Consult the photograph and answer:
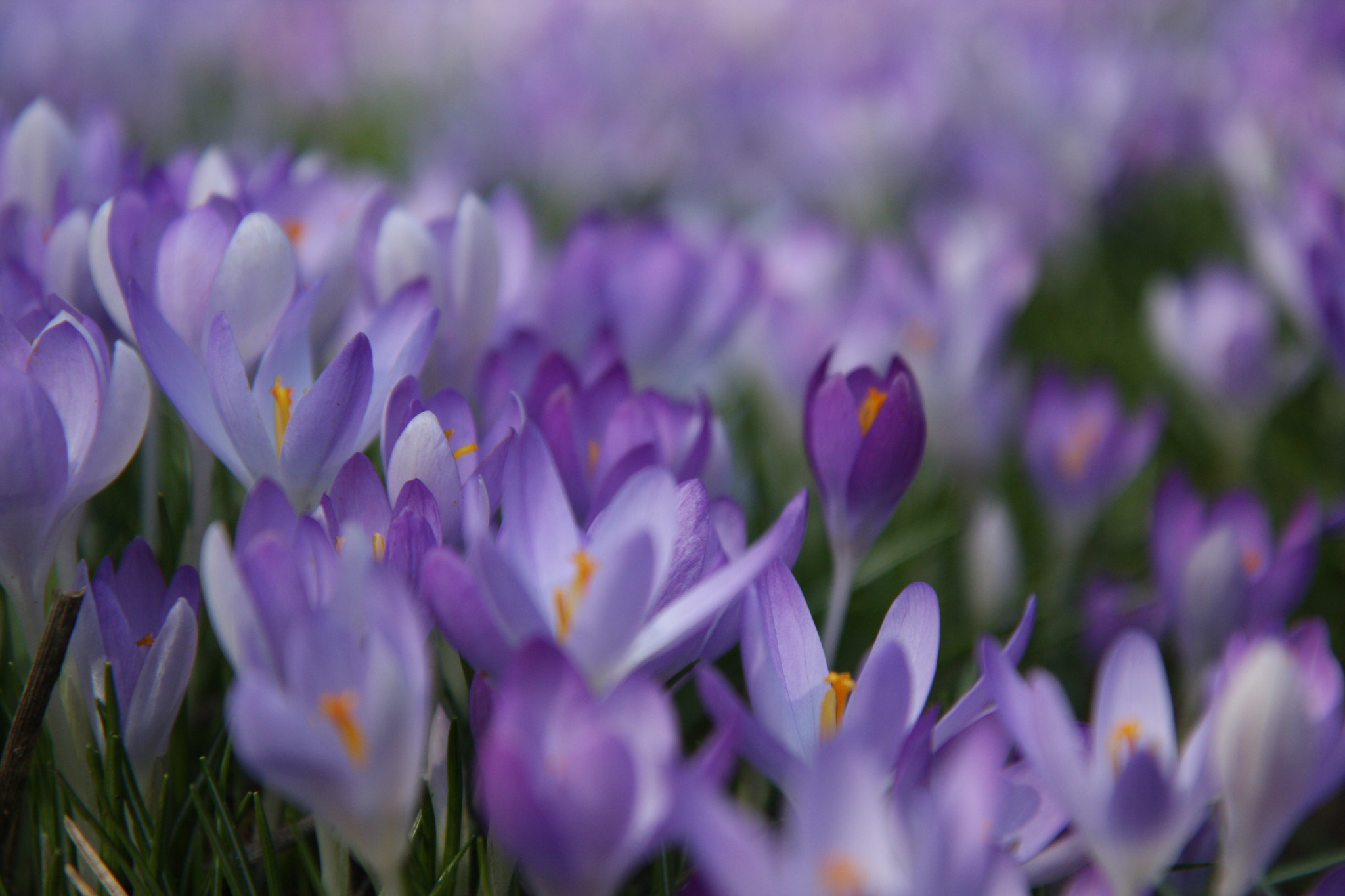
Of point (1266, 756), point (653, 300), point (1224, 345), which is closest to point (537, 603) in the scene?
point (1266, 756)

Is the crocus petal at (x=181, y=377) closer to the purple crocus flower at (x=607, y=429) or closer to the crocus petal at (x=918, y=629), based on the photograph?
the purple crocus flower at (x=607, y=429)

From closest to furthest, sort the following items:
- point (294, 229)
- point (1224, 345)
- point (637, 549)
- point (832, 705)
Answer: point (637, 549), point (832, 705), point (294, 229), point (1224, 345)

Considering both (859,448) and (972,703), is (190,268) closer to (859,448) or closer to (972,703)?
(859,448)

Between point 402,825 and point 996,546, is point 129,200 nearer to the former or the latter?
point 402,825

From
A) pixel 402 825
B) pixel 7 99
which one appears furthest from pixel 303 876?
pixel 7 99

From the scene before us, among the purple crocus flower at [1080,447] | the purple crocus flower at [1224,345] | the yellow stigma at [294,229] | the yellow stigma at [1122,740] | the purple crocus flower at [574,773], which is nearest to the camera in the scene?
the purple crocus flower at [574,773]

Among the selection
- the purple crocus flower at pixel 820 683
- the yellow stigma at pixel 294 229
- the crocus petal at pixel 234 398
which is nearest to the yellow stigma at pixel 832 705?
the purple crocus flower at pixel 820 683
